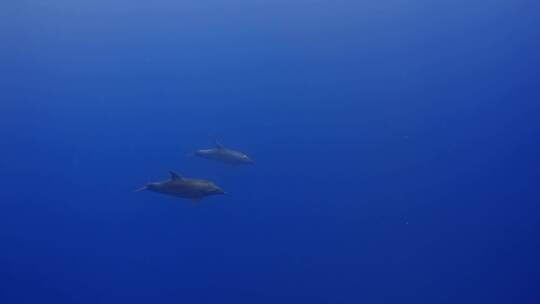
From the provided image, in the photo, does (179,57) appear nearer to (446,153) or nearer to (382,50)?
(382,50)

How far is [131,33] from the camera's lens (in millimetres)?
13164

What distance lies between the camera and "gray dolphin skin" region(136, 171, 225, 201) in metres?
6.60

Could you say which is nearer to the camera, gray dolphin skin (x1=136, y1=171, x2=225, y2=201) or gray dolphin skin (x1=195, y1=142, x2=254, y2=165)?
gray dolphin skin (x1=136, y1=171, x2=225, y2=201)

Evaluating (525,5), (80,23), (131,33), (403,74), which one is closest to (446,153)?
(403,74)

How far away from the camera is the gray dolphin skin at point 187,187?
6602mm

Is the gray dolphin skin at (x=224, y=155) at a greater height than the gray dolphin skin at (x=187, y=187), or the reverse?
the gray dolphin skin at (x=224, y=155)

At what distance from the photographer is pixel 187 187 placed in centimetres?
664

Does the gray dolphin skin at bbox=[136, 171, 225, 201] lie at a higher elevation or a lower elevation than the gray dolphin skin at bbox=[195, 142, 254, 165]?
lower

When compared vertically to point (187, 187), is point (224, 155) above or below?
above

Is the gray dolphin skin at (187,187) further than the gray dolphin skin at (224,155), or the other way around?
the gray dolphin skin at (224,155)

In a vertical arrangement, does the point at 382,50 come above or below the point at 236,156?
above

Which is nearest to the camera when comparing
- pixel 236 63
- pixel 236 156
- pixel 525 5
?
pixel 236 156

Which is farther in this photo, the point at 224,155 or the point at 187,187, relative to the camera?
the point at 224,155

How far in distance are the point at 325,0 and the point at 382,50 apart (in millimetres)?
1670
